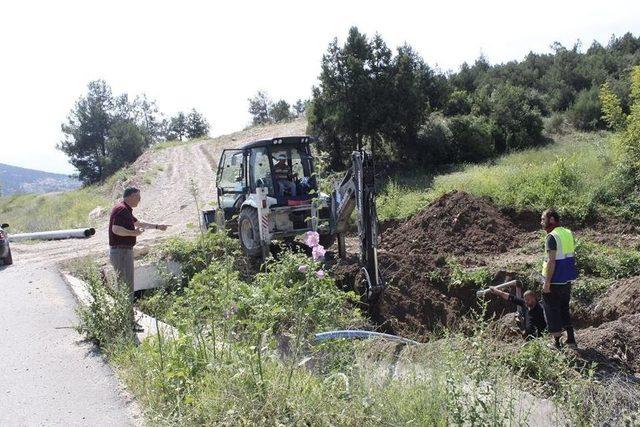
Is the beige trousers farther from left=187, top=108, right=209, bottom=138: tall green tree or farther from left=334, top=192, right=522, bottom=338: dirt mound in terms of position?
left=187, top=108, right=209, bottom=138: tall green tree

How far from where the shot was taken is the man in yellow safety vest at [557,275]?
7289 mm

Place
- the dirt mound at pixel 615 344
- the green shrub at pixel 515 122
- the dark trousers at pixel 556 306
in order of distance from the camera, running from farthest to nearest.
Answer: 1. the green shrub at pixel 515 122
2. the dark trousers at pixel 556 306
3. the dirt mound at pixel 615 344

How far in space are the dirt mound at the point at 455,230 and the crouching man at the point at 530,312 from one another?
4427 millimetres

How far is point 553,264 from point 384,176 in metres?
17.4

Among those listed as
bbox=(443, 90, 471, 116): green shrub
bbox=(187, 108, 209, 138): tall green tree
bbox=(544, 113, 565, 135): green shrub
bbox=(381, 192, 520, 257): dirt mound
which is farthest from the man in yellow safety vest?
bbox=(187, 108, 209, 138): tall green tree

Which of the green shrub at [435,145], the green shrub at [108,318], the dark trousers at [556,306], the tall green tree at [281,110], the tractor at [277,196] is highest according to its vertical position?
the tall green tree at [281,110]

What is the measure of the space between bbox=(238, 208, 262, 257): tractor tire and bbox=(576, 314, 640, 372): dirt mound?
6371 millimetres

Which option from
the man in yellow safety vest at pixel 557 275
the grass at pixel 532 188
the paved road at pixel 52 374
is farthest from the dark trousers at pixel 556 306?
the grass at pixel 532 188

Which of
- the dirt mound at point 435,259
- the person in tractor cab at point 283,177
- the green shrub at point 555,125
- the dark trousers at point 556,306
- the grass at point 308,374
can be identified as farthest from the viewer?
the green shrub at point 555,125

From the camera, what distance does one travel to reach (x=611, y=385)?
18.4 feet

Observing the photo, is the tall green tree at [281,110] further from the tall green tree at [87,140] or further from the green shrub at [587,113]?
the green shrub at [587,113]

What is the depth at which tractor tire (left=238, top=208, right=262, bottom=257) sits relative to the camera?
1214 centimetres

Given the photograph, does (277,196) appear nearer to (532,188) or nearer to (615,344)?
(615,344)

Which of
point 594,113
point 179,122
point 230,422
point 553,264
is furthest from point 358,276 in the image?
point 179,122
